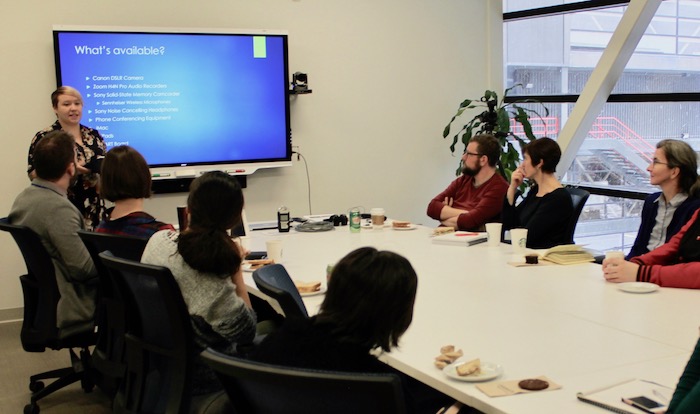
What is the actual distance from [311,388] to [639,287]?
1924 millimetres

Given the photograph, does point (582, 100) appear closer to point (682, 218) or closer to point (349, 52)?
point (349, 52)

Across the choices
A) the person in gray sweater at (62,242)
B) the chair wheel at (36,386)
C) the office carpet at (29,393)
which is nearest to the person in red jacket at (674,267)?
the person in gray sweater at (62,242)

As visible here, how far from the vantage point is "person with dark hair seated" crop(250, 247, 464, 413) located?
5.30ft

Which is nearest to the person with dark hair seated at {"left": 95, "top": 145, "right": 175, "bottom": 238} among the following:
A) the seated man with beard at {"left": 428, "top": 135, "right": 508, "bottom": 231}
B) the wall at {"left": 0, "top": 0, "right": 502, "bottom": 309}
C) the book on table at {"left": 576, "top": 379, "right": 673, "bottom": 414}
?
the book on table at {"left": 576, "top": 379, "right": 673, "bottom": 414}

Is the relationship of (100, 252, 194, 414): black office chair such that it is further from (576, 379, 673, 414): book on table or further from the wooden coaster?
(576, 379, 673, 414): book on table

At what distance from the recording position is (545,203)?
419cm

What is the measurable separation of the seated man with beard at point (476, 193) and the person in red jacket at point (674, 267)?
5.23ft

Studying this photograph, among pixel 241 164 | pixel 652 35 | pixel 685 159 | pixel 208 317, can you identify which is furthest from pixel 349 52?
pixel 208 317

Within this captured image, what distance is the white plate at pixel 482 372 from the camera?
1.92 metres

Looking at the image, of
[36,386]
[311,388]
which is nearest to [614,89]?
[36,386]

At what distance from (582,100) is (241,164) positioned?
282cm

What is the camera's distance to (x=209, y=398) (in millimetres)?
2473

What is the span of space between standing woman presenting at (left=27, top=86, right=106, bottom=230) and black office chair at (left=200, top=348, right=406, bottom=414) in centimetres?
364

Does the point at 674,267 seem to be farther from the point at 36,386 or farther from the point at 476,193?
the point at 36,386
